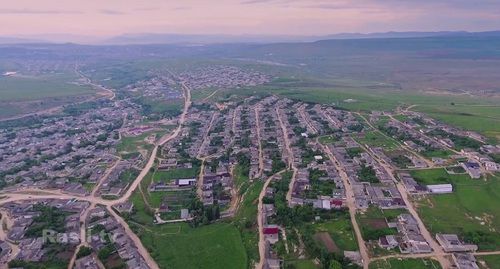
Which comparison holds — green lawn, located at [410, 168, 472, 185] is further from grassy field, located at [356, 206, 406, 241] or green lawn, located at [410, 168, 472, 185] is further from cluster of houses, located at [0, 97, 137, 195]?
cluster of houses, located at [0, 97, 137, 195]

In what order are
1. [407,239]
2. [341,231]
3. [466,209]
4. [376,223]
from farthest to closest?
[466,209]
[376,223]
[341,231]
[407,239]

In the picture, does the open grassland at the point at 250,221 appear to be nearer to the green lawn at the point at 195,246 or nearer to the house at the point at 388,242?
the green lawn at the point at 195,246

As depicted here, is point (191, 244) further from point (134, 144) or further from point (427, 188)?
point (134, 144)

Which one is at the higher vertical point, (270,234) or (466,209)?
(466,209)

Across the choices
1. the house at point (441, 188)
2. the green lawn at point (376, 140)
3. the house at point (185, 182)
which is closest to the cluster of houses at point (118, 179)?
the house at point (185, 182)

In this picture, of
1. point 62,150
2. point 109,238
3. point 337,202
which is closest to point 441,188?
point 337,202

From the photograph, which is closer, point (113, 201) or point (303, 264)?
point (303, 264)

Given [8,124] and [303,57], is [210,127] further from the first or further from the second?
[303,57]
